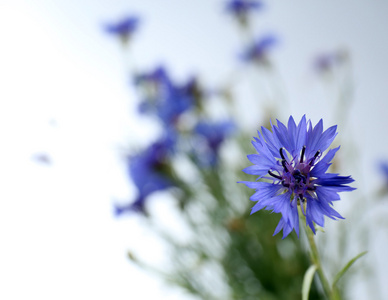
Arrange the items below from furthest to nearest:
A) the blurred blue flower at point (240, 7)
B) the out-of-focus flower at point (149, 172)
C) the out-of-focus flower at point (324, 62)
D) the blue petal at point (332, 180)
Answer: the out-of-focus flower at point (324, 62), the blurred blue flower at point (240, 7), the out-of-focus flower at point (149, 172), the blue petal at point (332, 180)

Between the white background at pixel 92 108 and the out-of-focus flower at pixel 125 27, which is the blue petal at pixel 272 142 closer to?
the white background at pixel 92 108

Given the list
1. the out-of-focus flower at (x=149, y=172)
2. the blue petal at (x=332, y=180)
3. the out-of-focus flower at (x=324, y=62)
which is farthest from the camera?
the out-of-focus flower at (x=324, y=62)

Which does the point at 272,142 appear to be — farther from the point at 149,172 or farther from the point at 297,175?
the point at 149,172

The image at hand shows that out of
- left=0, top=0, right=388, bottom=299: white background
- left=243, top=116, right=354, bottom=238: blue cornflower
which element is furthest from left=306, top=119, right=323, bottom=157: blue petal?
left=0, top=0, right=388, bottom=299: white background

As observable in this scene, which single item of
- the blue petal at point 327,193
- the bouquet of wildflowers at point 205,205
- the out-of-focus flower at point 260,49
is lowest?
the blue petal at point 327,193

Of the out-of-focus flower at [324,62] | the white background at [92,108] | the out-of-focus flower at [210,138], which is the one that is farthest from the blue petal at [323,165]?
the out-of-focus flower at [324,62]

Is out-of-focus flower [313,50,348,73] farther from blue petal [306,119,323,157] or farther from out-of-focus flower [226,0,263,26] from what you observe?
blue petal [306,119,323,157]

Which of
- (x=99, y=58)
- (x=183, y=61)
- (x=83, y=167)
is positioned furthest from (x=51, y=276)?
(x=183, y=61)

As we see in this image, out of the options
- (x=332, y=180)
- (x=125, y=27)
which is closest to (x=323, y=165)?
(x=332, y=180)
